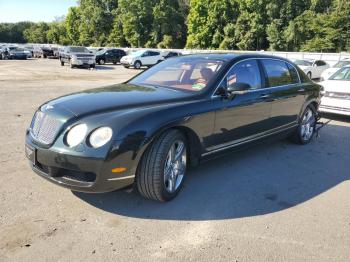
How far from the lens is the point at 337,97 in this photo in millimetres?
9430

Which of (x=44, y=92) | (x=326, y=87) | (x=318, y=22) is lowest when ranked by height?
(x=44, y=92)

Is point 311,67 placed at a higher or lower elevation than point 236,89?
lower

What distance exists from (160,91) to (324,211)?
239 centimetres

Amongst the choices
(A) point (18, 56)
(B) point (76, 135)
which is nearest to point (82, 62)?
(A) point (18, 56)

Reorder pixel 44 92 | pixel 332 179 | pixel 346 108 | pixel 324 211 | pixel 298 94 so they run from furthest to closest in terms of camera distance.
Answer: pixel 44 92
pixel 346 108
pixel 298 94
pixel 332 179
pixel 324 211

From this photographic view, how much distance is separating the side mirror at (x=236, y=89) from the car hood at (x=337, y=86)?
5.32 meters

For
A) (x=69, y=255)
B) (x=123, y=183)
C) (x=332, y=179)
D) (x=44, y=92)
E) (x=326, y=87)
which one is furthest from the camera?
(x=44, y=92)

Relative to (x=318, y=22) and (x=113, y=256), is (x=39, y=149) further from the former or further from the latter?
(x=318, y=22)

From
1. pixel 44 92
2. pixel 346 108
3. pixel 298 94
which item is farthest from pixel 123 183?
pixel 44 92

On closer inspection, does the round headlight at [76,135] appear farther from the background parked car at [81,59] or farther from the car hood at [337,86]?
the background parked car at [81,59]

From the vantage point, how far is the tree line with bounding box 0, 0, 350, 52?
1938 inches

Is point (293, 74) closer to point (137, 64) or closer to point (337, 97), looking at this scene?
point (337, 97)

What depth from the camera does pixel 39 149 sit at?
13.1 ft

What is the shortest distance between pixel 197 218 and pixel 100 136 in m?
1.31
